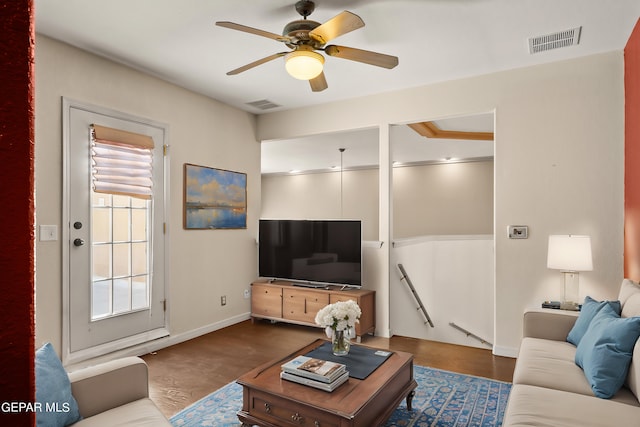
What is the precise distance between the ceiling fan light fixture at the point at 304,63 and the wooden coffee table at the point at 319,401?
1.95 metres

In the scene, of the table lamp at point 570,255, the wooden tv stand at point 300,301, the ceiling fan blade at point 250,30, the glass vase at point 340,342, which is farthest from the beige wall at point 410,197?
the ceiling fan blade at point 250,30

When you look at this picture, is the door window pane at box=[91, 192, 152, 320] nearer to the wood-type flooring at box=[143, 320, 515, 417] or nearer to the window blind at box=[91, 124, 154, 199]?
the window blind at box=[91, 124, 154, 199]

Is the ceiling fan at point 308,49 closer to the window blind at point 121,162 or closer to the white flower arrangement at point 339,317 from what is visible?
the white flower arrangement at point 339,317

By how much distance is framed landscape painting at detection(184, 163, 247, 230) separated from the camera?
4.33 metres

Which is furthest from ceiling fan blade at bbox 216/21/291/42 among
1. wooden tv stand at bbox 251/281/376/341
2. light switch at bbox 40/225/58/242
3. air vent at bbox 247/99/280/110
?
wooden tv stand at bbox 251/281/376/341

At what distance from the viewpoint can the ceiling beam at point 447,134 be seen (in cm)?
568

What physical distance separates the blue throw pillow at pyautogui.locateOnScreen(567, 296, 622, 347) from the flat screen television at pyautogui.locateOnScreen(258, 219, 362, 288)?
2.18 meters

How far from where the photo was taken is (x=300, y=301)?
4711 mm

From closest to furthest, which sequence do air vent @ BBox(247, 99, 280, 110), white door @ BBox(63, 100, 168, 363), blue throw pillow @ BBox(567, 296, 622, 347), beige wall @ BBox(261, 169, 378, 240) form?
blue throw pillow @ BBox(567, 296, 622, 347)
white door @ BBox(63, 100, 168, 363)
air vent @ BBox(247, 99, 280, 110)
beige wall @ BBox(261, 169, 378, 240)

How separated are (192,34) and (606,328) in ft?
11.0

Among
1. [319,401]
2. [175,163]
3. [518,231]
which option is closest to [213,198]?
[175,163]

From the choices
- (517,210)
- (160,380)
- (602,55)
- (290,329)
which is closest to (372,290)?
(290,329)

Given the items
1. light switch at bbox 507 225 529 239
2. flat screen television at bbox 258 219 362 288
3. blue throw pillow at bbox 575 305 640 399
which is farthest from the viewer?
flat screen television at bbox 258 219 362 288

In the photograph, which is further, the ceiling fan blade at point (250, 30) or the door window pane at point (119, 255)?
the door window pane at point (119, 255)
